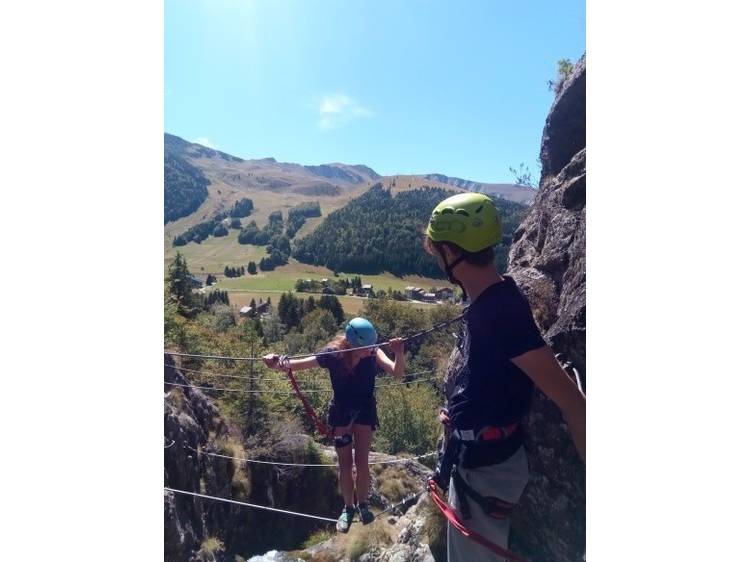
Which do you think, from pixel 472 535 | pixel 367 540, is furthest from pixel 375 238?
pixel 472 535

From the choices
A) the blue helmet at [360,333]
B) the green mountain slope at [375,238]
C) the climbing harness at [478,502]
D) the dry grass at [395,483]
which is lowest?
the dry grass at [395,483]

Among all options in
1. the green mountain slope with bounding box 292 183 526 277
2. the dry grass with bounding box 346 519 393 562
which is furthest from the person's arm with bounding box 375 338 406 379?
the green mountain slope with bounding box 292 183 526 277

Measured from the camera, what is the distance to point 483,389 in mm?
1704

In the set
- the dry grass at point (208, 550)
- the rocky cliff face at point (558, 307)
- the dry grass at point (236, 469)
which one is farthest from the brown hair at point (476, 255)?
the dry grass at point (236, 469)

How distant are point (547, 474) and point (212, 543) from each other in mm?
5746

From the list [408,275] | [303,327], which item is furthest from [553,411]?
[408,275]

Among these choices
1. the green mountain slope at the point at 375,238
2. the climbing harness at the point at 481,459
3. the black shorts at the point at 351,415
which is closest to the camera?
the climbing harness at the point at 481,459

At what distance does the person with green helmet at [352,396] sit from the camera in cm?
301

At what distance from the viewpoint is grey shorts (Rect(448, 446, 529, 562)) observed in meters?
1.83

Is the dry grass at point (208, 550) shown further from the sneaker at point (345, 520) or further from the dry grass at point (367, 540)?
the sneaker at point (345, 520)

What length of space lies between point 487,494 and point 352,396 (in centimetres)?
148

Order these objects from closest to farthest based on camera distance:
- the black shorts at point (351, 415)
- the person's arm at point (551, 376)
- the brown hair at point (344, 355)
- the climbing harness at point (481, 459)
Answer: the person's arm at point (551, 376)
the climbing harness at point (481, 459)
the brown hair at point (344, 355)
the black shorts at point (351, 415)

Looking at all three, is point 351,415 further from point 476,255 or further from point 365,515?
point 476,255

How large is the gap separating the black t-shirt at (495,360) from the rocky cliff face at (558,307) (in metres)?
0.99
